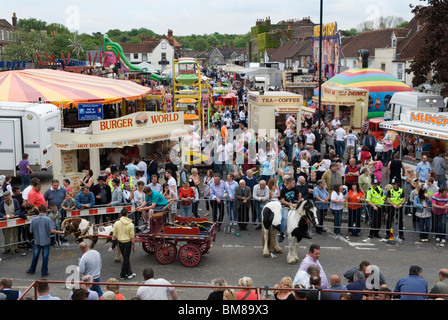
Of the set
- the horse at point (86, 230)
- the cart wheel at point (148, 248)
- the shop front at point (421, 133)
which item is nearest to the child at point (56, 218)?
the horse at point (86, 230)

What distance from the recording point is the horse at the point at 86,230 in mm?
11828

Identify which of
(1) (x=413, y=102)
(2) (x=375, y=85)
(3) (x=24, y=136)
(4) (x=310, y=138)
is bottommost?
(4) (x=310, y=138)

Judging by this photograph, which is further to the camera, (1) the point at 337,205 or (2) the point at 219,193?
(2) the point at 219,193

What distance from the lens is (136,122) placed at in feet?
58.2

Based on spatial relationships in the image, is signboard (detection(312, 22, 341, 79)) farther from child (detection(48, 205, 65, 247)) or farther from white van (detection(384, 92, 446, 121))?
child (detection(48, 205, 65, 247))

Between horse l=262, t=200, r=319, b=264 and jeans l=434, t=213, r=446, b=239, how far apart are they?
3606mm

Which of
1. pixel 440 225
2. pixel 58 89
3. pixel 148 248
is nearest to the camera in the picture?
pixel 148 248

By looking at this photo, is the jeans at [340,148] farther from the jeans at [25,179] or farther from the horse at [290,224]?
the jeans at [25,179]

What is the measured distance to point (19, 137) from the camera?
62.4ft

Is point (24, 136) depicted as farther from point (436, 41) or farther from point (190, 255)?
point (436, 41)

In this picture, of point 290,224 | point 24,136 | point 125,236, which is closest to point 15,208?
point 125,236

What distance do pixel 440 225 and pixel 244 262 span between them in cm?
520

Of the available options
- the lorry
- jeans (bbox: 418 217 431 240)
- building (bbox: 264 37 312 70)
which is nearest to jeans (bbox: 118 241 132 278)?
jeans (bbox: 418 217 431 240)

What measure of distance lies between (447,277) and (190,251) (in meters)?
5.31
